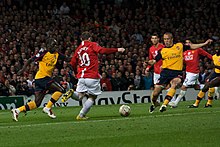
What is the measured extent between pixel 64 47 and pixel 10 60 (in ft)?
11.5

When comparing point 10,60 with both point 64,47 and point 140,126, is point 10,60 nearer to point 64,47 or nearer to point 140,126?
point 64,47

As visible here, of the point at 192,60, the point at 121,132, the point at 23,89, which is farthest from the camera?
the point at 23,89

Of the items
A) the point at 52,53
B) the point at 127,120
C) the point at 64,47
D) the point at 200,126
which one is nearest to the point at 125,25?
the point at 64,47

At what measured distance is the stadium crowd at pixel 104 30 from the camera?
2616 centimetres

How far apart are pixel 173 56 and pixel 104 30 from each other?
13.1 metres

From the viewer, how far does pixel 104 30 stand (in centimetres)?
3123

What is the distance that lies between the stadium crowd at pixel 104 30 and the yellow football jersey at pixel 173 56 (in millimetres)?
7367

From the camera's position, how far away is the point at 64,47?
28562 millimetres

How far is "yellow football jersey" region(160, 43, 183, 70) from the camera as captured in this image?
18.4m

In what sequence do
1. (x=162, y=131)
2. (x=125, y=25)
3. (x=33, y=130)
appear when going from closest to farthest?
(x=162, y=131), (x=33, y=130), (x=125, y=25)

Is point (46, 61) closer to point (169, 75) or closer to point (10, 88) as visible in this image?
point (169, 75)

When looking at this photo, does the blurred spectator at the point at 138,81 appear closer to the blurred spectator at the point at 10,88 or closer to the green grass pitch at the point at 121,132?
the blurred spectator at the point at 10,88

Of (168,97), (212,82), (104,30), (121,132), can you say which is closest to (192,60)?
(212,82)

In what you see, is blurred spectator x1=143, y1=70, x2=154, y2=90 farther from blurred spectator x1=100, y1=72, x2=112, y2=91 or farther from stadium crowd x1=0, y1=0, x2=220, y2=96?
blurred spectator x1=100, y1=72, x2=112, y2=91
